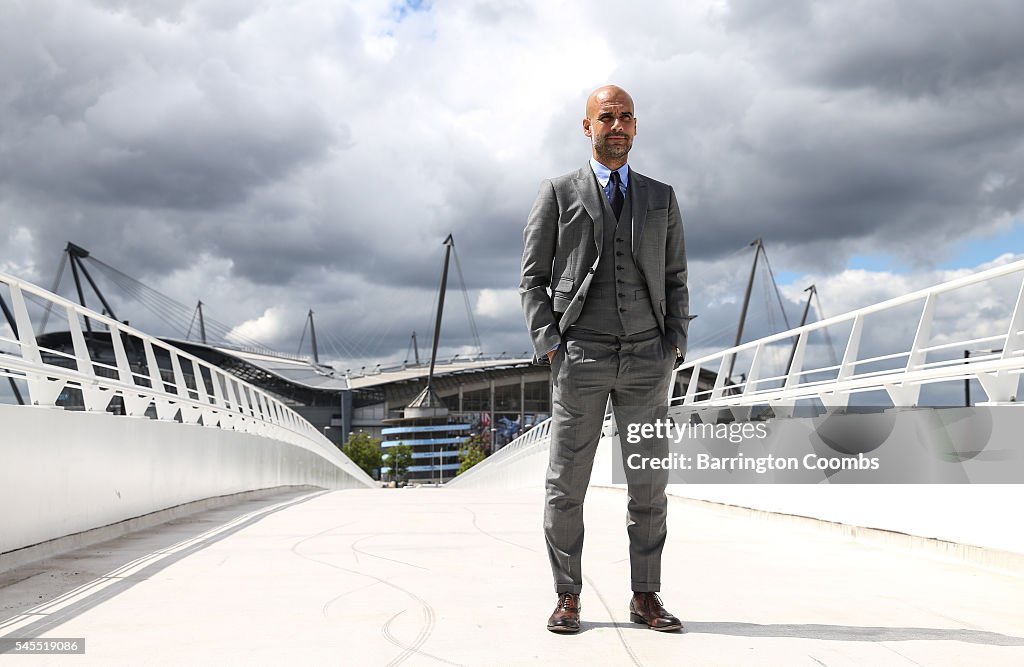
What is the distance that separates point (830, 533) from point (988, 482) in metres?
2.24

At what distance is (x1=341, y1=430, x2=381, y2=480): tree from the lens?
12650cm

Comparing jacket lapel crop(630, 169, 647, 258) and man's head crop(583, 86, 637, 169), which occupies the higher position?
man's head crop(583, 86, 637, 169)

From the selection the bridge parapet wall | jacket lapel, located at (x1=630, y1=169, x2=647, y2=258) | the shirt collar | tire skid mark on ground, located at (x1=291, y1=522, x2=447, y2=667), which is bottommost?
tire skid mark on ground, located at (x1=291, y1=522, x2=447, y2=667)

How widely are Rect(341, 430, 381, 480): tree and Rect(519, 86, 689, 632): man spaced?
122953 millimetres

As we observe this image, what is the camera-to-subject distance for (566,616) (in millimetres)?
3740

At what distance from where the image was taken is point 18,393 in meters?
6.47

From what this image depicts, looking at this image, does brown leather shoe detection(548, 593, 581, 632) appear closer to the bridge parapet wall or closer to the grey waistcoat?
the grey waistcoat

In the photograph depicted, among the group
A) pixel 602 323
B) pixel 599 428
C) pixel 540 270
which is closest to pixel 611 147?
pixel 540 270

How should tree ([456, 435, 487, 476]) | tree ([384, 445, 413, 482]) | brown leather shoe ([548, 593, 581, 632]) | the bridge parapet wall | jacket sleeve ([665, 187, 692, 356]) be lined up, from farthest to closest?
tree ([384, 445, 413, 482]) → tree ([456, 435, 487, 476]) → the bridge parapet wall → jacket sleeve ([665, 187, 692, 356]) → brown leather shoe ([548, 593, 581, 632])

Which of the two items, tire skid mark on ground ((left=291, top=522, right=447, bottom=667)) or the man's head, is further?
the man's head

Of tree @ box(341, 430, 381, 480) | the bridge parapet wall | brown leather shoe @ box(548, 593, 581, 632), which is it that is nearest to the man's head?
brown leather shoe @ box(548, 593, 581, 632)

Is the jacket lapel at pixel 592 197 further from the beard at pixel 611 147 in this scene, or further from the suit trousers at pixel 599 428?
the suit trousers at pixel 599 428

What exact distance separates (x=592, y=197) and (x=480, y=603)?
1992 millimetres

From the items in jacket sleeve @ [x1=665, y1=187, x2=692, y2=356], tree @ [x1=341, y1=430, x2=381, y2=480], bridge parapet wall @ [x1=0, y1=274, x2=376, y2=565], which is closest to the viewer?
jacket sleeve @ [x1=665, y1=187, x2=692, y2=356]
